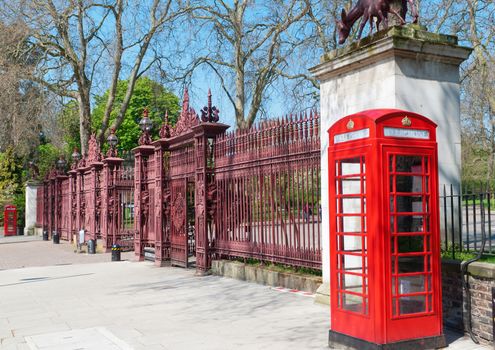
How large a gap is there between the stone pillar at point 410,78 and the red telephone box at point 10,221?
32698 mm

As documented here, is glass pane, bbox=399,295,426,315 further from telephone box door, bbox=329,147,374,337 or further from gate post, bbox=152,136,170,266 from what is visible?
gate post, bbox=152,136,170,266

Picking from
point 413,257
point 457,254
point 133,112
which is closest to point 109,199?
point 457,254

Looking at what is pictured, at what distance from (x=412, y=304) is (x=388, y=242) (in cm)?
79

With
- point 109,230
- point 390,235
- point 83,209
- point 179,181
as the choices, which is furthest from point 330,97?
point 83,209

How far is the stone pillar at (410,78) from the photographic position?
7160mm

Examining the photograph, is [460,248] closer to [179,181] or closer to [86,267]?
[179,181]

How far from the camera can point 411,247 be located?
6.11 meters

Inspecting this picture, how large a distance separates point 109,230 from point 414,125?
17125 millimetres

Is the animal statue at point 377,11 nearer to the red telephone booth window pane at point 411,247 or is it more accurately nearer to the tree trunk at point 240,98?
the red telephone booth window pane at point 411,247

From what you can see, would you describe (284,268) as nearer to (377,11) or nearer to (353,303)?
(353,303)

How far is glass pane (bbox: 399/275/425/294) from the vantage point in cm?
571

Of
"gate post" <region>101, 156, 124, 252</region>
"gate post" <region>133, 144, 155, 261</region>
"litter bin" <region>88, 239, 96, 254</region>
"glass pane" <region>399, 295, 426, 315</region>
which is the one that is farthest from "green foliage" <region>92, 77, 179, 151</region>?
"glass pane" <region>399, 295, 426, 315</region>

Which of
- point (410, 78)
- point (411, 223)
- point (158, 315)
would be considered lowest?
point (158, 315)

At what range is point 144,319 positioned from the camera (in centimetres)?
800
